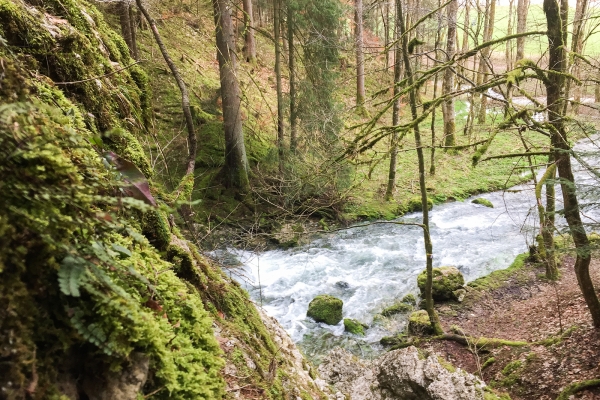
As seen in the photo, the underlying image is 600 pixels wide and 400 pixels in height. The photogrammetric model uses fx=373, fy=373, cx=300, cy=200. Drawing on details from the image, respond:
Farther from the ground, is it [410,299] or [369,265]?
[369,265]

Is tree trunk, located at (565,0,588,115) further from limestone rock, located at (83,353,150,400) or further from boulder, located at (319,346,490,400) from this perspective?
limestone rock, located at (83,353,150,400)

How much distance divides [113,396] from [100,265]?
41 centimetres

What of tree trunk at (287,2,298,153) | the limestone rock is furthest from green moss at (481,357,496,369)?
tree trunk at (287,2,298,153)

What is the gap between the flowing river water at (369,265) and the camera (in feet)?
25.8

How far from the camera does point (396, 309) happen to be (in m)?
8.30

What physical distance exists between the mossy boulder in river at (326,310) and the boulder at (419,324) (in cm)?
150

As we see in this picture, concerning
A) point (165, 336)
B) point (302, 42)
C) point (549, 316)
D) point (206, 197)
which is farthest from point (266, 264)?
point (165, 336)

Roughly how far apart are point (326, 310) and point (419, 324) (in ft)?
6.37

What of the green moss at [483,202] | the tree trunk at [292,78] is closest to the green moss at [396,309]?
the tree trunk at [292,78]

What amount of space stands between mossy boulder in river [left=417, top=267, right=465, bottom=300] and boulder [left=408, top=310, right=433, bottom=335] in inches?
39.9

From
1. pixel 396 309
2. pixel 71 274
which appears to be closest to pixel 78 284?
pixel 71 274

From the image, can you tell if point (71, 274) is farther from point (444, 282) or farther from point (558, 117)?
point (444, 282)

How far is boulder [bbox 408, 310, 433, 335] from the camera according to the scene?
23.8 ft

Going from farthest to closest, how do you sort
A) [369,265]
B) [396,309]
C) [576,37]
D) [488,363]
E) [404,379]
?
1. [369,265]
2. [396,309]
3. [576,37]
4. [488,363]
5. [404,379]
